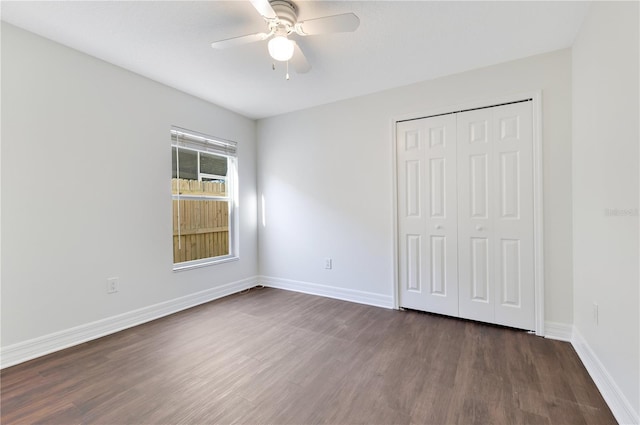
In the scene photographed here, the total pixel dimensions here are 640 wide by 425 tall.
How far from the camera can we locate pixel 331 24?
5.49 ft

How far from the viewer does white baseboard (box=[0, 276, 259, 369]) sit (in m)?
2.04

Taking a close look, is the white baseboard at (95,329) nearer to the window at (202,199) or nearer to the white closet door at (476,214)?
the window at (202,199)

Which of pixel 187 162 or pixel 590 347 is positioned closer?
pixel 590 347

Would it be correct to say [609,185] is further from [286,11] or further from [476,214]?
[286,11]

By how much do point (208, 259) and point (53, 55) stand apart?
7.89 ft

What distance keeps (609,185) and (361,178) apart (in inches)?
83.3

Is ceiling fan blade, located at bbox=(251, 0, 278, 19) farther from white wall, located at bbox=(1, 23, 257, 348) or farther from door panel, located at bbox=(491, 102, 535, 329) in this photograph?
door panel, located at bbox=(491, 102, 535, 329)

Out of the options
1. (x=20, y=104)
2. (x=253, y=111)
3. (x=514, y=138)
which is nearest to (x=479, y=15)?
(x=514, y=138)

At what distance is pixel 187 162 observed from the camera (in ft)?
10.9

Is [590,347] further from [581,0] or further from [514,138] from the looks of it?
[581,0]

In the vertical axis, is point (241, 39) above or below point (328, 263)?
above

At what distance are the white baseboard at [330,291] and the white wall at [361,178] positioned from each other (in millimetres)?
55

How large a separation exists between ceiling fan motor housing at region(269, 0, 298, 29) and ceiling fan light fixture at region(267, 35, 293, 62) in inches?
5.5

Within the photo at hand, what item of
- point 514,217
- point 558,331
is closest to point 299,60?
point 514,217
